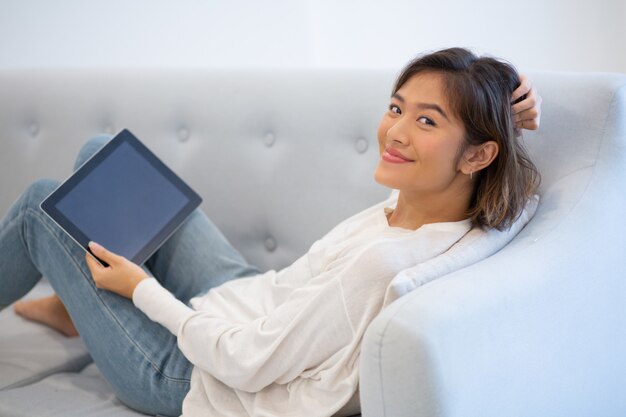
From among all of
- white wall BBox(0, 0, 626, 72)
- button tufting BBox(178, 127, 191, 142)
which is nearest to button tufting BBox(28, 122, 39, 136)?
white wall BBox(0, 0, 626, 72)

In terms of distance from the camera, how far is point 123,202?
→ 155 centimetres

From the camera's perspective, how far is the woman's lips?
1.23 metres

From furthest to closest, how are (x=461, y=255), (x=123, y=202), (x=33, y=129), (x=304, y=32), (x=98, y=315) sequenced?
(x=304, y=32) < (x=33, y=129) < (x=123, y=202) < (x=98, y=315) < (x=461, y=255)

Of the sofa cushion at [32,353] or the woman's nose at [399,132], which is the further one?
the sofa cushion at [32,353]

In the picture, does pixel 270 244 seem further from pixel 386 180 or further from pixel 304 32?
pixel 304 32

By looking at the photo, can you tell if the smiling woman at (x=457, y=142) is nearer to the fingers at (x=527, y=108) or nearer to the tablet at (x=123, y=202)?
the fingers at (x=527, y=108)

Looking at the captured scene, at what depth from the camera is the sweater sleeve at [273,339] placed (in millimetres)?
1088

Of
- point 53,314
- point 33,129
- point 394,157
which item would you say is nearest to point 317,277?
point 394,157

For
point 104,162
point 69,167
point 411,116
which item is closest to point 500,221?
point 411,116

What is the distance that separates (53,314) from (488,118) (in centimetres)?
101

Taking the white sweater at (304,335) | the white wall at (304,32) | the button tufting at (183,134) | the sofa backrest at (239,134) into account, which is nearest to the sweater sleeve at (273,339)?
the white sweater at (304,335)

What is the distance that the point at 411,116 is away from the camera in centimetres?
123

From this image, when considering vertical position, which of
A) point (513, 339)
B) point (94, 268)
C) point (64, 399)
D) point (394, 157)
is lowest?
point (64, 399)

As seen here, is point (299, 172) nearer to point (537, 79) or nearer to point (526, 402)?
point (537, 79)
